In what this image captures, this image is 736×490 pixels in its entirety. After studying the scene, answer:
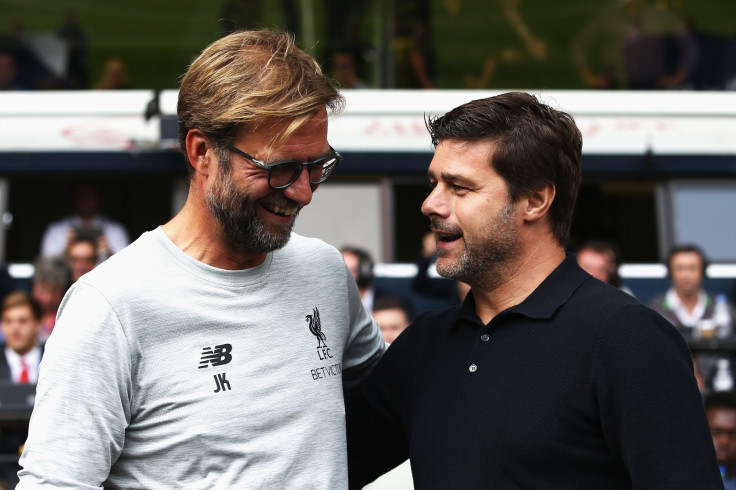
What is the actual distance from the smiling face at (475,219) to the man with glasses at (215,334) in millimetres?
291

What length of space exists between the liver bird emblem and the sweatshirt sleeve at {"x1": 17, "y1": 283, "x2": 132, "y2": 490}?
43cm

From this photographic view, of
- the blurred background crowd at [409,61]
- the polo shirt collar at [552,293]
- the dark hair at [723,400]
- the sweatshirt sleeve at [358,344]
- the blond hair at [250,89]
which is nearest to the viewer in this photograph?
the blond hair at [250,89]

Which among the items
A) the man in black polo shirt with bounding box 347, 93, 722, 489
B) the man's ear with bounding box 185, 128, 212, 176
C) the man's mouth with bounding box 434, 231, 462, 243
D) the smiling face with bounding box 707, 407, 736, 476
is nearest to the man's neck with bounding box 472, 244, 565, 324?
the man in black polo shirt with bounding box 347, 93, 722, 489

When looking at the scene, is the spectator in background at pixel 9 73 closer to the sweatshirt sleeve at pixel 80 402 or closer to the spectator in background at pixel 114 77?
the spectator in background at pixel 114 77

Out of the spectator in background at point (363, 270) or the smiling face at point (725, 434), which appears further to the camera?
the spectator in background at point (363, 270)

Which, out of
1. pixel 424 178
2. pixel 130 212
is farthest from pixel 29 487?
pixel 130 212

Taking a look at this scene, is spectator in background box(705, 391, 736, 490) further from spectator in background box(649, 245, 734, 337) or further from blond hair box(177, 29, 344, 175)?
blond hair box(177, 29, 344, 175)

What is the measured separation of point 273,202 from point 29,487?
0.73 m

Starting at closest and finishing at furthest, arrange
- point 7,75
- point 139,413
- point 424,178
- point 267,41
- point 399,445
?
1. point 139,413
2. point 267,41
3. point 399,445
4. point 424,178
5. point 7,75

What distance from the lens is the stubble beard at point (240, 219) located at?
1.99m

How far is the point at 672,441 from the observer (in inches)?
70.8

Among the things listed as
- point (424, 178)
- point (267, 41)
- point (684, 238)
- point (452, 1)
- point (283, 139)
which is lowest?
point (684, 238)

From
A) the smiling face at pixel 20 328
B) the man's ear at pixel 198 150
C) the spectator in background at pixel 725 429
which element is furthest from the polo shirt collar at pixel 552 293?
the smiling face at pixel 20 328

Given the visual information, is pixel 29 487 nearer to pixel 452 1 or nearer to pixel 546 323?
pixel 546 323
